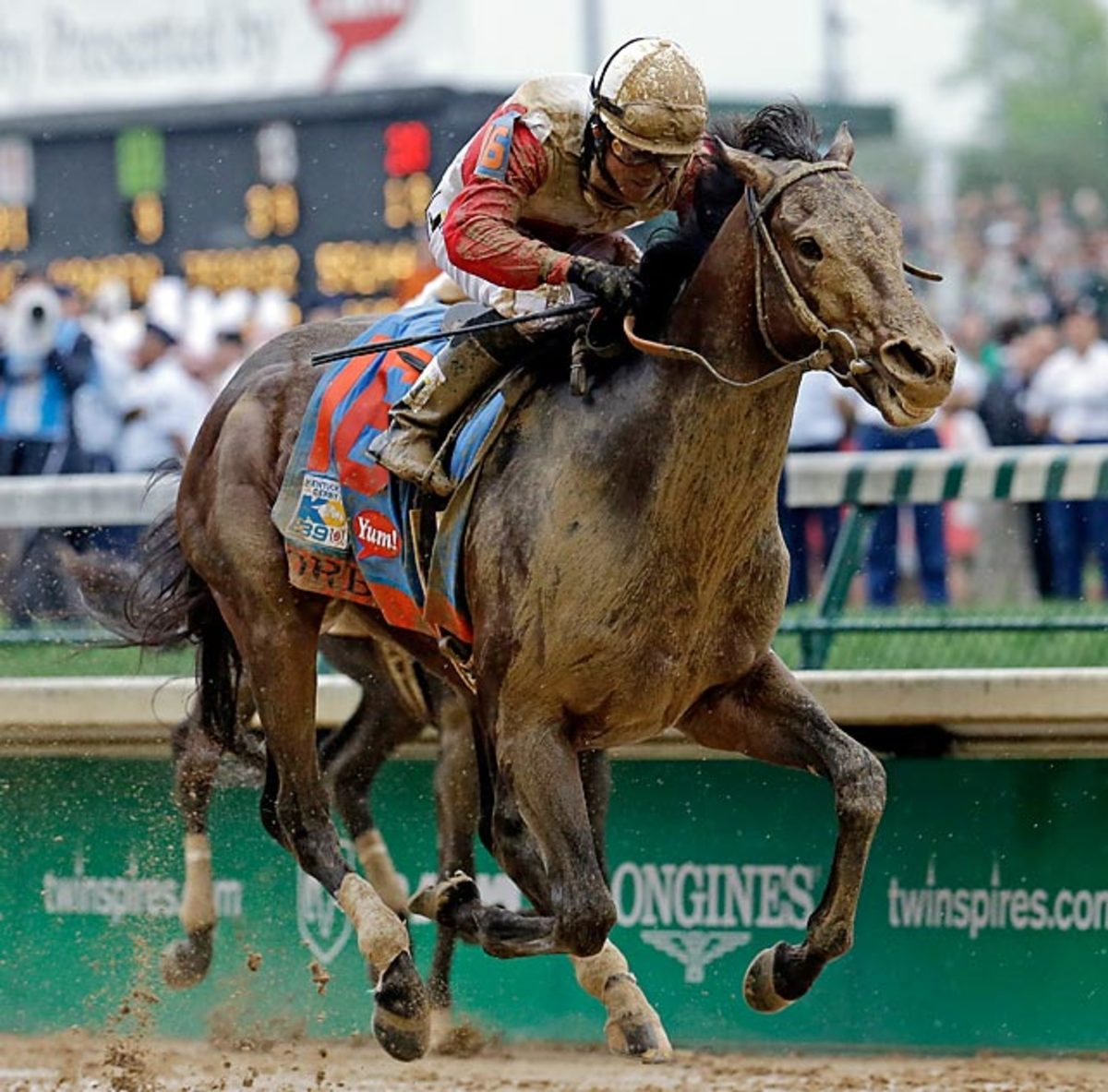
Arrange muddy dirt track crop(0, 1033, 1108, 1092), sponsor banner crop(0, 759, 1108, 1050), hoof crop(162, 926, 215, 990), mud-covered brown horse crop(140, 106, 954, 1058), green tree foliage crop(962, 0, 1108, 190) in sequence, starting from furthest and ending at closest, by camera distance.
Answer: green tree foliage crop(962, 0, 1108, 190) < sponsor banner crop(0, 759, 1108, 1050) < hoof crop(162, 926, 215, 990) < muddy dirt track crop(0, 1033, 1108, 1092) < mud-covered brown horse crop(140, 106, 954, 1058)

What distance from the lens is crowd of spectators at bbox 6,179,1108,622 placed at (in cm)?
923

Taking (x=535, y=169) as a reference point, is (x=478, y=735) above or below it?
below

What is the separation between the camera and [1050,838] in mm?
7918

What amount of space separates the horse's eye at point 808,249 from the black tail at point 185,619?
7.98 feet

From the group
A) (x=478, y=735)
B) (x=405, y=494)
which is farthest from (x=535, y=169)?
(x=478, y=735)

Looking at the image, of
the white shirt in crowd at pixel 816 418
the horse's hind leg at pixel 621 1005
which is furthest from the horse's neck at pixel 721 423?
the white shirt in crowd at pixel 816 418

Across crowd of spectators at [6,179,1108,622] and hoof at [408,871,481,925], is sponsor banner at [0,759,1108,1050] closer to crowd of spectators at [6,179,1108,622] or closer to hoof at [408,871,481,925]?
crowd of spectators at [6,179,1108,622]

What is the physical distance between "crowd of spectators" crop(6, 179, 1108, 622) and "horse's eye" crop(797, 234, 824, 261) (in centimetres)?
277

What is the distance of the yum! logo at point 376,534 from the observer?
6.67 metres

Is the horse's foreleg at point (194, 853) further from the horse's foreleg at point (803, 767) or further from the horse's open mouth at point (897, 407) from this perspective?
the horse's open mouth at point (897, 407)

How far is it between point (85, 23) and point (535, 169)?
1991 centimetres

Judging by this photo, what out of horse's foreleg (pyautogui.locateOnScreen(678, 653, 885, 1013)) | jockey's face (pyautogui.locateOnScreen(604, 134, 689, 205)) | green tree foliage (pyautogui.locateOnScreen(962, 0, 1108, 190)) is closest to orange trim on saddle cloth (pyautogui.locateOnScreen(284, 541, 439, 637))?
horse's foreleg (pyautogui.locateOnScreen(678, 653, 885, 1013))

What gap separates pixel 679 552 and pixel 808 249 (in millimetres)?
755

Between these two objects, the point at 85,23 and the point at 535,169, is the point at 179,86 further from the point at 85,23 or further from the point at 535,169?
the point at 535,169
